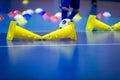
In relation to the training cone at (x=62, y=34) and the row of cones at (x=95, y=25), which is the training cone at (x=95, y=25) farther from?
the training cone at (x=62, y=34)

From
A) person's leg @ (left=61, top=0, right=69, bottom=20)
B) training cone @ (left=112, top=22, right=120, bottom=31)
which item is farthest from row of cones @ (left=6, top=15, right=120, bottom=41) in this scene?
training cone @ (left=112, top=22, right=120, bottom=31)

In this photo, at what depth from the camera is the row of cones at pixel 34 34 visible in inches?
211

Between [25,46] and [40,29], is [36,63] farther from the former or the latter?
[40,29]

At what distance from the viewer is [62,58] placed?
425 centimetres

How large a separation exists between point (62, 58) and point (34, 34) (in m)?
1.39

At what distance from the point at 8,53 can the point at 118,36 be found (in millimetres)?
2625

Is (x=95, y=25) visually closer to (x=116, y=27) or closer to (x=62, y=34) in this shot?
(x=116, y=27)

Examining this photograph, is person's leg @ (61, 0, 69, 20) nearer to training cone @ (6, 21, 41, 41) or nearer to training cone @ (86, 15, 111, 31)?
training cone @ (86, 15, 111, 31)

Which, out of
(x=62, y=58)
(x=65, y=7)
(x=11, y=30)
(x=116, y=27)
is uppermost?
(x=65, y=7)

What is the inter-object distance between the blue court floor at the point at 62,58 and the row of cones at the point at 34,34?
95 mm

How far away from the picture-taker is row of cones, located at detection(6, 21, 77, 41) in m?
5.35

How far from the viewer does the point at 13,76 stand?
133 inches

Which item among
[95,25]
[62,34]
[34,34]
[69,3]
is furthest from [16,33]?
[95,25]

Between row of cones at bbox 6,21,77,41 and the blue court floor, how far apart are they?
0.10 m
